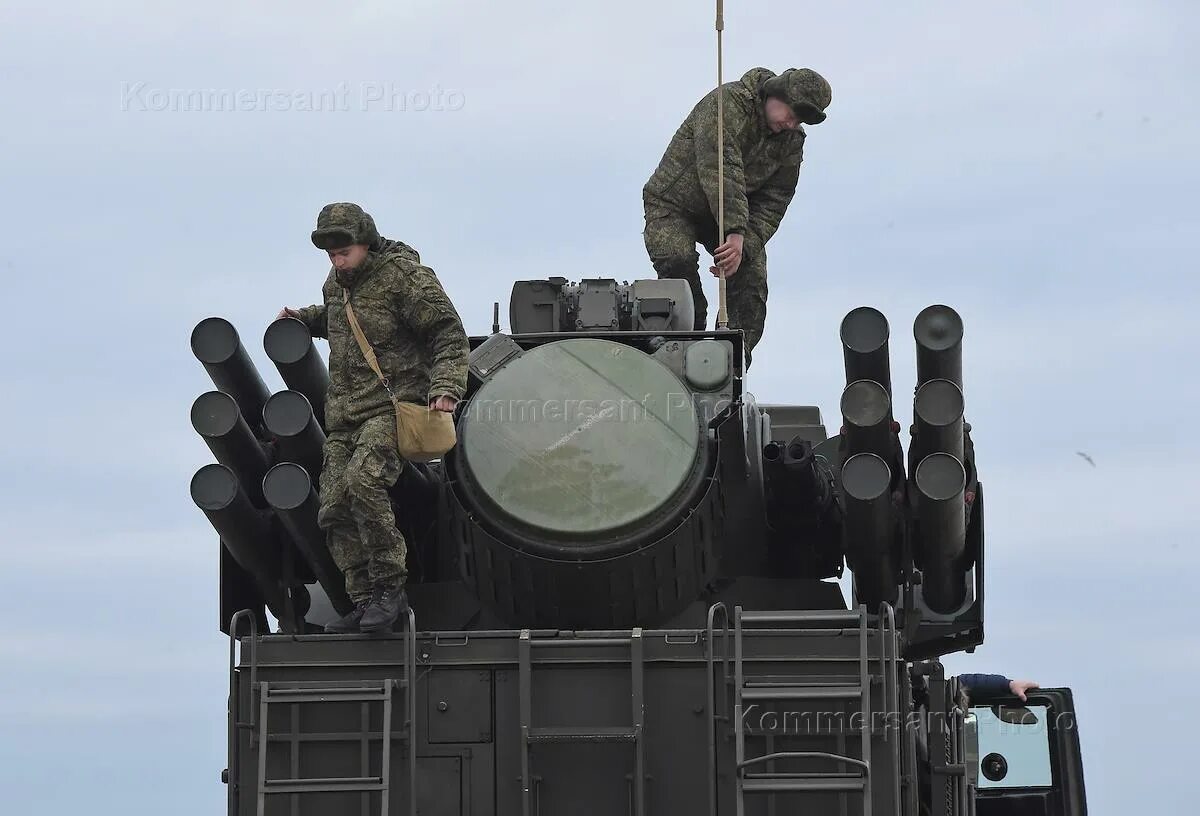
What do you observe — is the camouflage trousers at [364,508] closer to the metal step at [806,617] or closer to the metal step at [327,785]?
the metal step at [327,785]

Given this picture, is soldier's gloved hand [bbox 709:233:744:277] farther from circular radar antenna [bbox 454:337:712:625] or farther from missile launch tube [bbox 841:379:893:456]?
missile launch tube [bbox 841:379:893:456]

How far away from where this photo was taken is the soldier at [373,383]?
9.73 m

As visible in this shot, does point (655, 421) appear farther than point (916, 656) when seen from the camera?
No

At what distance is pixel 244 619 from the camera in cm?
1056

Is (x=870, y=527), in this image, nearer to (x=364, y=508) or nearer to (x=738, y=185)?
(x=364, y=508)

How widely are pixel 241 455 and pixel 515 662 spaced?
2.04 metres

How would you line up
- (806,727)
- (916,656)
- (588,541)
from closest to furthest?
(806,727), (588,541), (916,656)

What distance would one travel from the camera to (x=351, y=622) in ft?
32.1

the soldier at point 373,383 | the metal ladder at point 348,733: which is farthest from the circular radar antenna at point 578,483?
the metal ladder at point 348,733

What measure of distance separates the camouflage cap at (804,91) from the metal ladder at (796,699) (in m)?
4.38

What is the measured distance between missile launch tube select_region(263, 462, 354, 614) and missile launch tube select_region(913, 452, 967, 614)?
9.80ft

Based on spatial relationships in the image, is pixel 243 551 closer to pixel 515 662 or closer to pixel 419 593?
pixel 419 593

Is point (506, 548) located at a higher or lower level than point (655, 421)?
lower

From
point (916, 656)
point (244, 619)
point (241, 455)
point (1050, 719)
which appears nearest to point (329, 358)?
point (241, 455)
